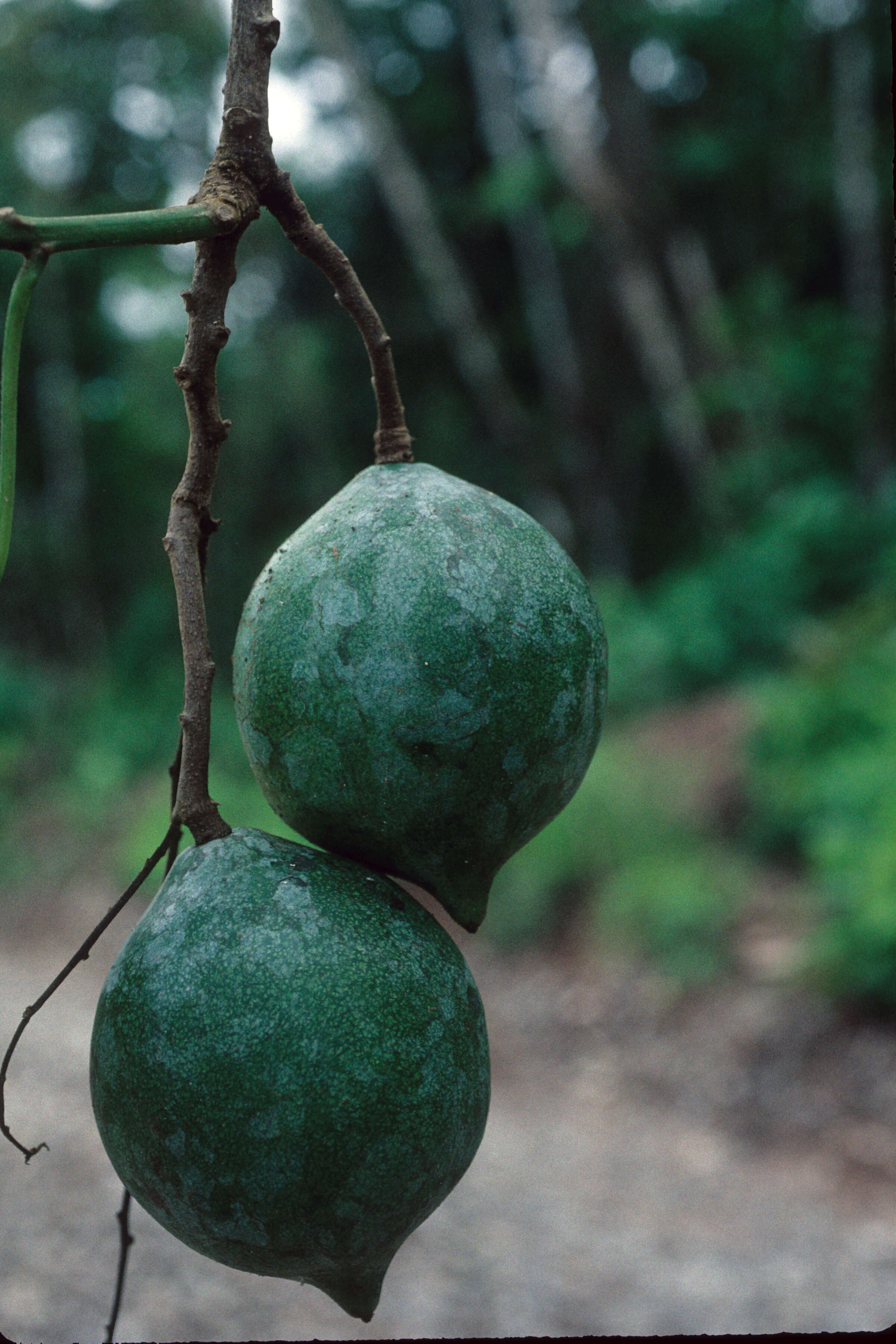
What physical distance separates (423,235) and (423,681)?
1151 centimetres

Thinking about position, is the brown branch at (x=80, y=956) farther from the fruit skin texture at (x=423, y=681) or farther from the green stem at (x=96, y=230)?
the green stem at (x=96, y=230)

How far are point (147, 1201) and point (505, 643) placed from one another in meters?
0.48

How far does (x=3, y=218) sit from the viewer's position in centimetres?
67

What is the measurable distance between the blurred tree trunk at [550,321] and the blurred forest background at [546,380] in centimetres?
6

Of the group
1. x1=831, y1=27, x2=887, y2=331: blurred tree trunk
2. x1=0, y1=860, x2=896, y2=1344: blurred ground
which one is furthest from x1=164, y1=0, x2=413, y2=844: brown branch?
x1=831, y1=27, x2=887, y2=331: blurred tree trunk

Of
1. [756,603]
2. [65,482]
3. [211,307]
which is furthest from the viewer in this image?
[65,482]

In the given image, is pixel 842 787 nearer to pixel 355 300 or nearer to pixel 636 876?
pixel 636 876

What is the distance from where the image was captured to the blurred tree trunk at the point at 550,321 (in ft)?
39.0

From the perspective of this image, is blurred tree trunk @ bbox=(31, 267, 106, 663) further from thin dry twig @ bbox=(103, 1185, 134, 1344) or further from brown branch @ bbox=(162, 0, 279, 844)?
brown branch @ bbox=(162, 0, 279, 844)

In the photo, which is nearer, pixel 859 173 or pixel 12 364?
pixel 12 364

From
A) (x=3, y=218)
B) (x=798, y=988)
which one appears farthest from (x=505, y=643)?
(x=798, y=988)

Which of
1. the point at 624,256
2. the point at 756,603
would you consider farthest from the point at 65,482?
the point at 756,603

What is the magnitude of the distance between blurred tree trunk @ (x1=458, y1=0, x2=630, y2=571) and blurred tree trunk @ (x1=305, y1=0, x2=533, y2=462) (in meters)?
0.55

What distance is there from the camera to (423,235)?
452 inches
